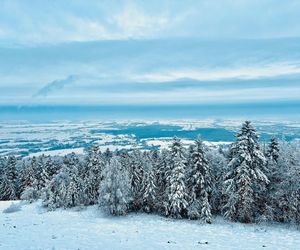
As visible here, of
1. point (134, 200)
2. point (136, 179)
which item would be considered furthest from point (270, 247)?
point (136, 179)

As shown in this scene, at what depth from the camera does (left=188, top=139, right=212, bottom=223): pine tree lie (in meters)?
37.7

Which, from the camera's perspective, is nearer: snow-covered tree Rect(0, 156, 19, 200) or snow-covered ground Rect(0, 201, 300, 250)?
snow-covered ground Rect(0, 201, 300, 250)

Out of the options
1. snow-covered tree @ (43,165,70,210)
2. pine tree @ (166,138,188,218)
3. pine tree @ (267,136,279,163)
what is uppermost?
pine tree @ (267,136,279,163)

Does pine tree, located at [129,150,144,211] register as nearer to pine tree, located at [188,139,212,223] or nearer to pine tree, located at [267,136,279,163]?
pine tree, located at [188,139,212,223]

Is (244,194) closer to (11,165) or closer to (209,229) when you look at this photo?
(209,229)

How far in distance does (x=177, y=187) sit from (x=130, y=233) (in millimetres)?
9938

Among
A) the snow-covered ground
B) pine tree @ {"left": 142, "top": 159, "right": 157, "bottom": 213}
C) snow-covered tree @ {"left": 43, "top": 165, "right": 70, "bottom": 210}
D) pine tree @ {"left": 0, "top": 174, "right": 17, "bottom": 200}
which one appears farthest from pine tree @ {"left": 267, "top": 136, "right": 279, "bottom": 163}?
pine tree @ {"left": 0, "top": 174, "right": 17, "bottom": 200}

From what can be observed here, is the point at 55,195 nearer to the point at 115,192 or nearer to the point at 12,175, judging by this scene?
the point at 115,192

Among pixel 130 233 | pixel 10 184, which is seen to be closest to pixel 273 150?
pixel 130 233

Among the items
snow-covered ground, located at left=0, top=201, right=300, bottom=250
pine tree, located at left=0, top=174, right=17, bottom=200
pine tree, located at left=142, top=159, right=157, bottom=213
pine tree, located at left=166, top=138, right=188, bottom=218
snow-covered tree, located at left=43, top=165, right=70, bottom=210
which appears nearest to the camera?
snow-covered ground, located at left=0, top=201, right=300, bottom=250

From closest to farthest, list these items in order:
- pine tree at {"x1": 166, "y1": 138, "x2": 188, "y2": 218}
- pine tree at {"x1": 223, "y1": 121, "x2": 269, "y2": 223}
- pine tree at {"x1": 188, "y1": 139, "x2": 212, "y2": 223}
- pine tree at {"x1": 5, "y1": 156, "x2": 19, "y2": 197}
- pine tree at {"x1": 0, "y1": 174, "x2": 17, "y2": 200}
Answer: pine tree at {"x1": 223, "y1": 121, "x2": 269, "y2": 223} → pine tree at {"x1": 188, "y1": 139, "x2": 212, "y2": 223} → pine tree at {"x1": 166, "y1": 138, "x2": 188, "y2": 218} → pine tree at {"x1": 0, "y1": 174, "x2": 17, "y2": 200} → pine tree at {"x1": 5, "y1": 156, "x2": 19, "y2": 197}

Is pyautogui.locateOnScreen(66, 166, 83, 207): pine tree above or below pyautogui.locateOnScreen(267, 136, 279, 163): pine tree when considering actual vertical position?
below

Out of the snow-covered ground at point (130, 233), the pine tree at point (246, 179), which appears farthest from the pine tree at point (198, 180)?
the pine tree at point (246, 179)

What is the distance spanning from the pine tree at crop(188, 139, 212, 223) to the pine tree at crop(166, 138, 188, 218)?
3.25 ft
